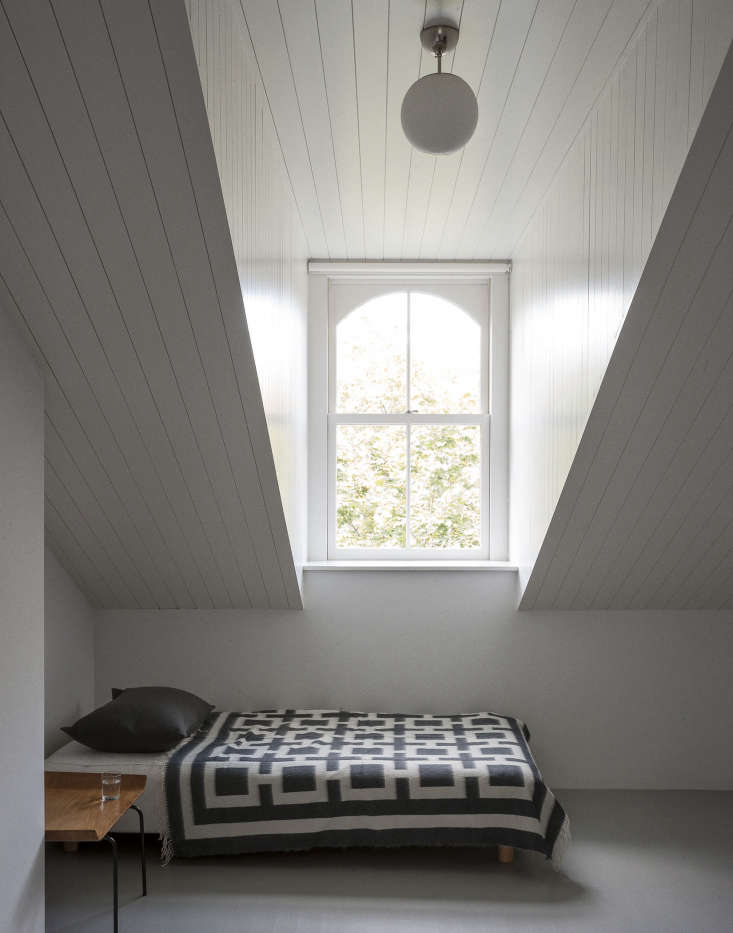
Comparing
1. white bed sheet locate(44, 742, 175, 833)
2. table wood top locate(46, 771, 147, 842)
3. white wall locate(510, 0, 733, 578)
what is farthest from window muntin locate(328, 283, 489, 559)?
table wood top locate(46, 771, 147, 842)

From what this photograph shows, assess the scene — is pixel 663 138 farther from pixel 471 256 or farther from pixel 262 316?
pixel 471 256

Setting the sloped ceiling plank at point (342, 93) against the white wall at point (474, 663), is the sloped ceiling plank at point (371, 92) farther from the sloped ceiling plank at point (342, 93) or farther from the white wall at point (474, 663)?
the white wall at point (474, 663)

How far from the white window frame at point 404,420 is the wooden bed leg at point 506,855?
149 cm

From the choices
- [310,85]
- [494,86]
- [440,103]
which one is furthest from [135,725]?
[494,86]

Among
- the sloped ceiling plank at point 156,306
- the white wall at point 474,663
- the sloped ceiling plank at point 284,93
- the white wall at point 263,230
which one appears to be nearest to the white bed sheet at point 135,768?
the white wall at point 474,663

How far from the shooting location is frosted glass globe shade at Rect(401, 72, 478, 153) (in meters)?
2.11

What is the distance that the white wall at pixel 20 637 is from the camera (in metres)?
2.18

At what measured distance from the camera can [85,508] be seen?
3.17 m

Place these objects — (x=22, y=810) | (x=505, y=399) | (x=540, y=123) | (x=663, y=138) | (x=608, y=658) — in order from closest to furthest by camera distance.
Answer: (x=663, y=138) → (x=22, y=810) → (x=540, y=123) → (x=608, y=658) → (x=505, y=399)

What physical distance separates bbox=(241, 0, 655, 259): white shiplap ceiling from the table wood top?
86.6 inches

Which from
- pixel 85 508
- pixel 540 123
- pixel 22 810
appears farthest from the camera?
pixel 85 508

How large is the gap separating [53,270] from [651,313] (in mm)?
1581

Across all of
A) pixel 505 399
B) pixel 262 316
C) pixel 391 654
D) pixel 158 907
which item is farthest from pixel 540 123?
pixel 158 907

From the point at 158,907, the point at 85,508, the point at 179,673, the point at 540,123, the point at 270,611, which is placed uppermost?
the point at 540,123
